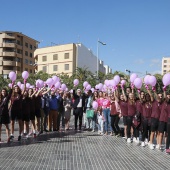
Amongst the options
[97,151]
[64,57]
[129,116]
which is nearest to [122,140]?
[129,116]

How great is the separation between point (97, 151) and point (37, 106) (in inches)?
140

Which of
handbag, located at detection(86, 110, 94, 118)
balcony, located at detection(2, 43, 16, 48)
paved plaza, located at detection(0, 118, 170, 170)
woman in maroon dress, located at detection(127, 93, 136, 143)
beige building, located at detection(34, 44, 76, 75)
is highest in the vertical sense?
balcony, located at detection(2, 43, 16, 48)

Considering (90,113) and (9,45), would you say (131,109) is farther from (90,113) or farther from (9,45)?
(9,45)

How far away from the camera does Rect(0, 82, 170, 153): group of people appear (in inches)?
356

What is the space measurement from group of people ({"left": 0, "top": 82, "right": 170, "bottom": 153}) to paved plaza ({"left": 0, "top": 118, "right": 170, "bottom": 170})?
601 mm

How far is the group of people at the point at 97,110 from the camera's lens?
905 cm

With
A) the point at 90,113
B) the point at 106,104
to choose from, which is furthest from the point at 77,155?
the point at 90,113

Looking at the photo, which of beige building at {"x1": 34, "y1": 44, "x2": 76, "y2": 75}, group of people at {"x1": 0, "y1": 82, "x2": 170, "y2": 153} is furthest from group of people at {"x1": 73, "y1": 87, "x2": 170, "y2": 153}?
beige building at {"x1": 34, "y1": 44, "x2": 76, "y2": 75}

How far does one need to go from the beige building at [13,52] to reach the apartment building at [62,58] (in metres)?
6.07

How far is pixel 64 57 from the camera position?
6838 cm

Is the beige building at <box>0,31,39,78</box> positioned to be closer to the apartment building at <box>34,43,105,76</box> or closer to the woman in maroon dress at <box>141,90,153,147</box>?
the apartment building at <box>34,43,105,76</box>

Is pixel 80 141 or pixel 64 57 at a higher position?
pixel 64 57

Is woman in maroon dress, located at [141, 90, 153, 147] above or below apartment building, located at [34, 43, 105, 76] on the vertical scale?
below

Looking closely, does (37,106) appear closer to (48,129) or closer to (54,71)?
(48,129)
